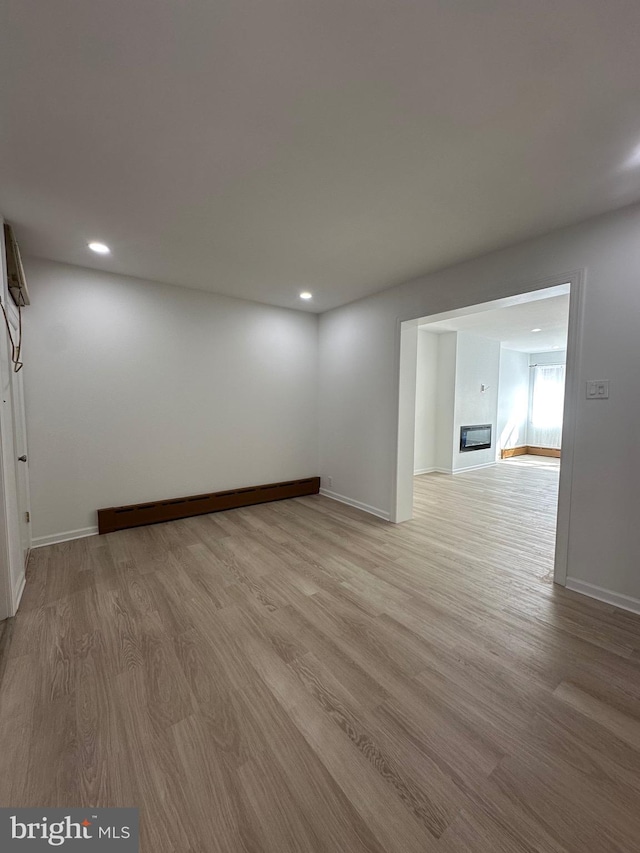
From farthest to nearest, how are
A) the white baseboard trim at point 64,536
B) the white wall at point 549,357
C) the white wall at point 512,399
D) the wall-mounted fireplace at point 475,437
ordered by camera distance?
the white wall at point 549,357, the white wall at point 512,399, the wall-mounted fireplace at point 475,437, the white baseboard trim at point 64,536

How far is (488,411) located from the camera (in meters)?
7.34

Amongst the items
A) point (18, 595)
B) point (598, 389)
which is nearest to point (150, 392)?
point (18, 595)

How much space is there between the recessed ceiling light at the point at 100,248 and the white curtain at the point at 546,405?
378 inches

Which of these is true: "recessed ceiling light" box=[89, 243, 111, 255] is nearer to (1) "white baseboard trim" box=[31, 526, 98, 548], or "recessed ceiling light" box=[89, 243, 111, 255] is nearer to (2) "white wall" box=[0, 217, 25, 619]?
(2) "white wall" box=[0, 217, 25, 619]

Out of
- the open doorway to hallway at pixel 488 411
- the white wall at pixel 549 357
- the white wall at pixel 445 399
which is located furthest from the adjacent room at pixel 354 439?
the white wall at pixel 549 357

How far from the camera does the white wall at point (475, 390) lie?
6625 mm

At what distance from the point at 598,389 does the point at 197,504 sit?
399 cm

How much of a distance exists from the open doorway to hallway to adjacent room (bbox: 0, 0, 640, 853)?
0.43 ft

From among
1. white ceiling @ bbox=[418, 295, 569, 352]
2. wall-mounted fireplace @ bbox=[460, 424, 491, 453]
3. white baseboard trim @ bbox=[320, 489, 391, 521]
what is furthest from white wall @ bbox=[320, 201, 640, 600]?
wall-mounted fireplace @ bbox=[460, 424, 491, 453]

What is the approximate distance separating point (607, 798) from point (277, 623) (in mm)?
1557

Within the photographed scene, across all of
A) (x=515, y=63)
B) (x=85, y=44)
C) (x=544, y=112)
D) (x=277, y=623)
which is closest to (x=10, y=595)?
(x=277, y=623)

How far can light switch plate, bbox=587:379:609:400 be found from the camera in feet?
7.55

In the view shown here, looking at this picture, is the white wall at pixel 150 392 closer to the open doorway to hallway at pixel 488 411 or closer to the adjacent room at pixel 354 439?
the adjacent room at pixel 354 439

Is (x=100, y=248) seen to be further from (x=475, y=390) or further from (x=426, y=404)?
(x=475, y=390)
